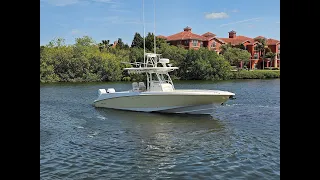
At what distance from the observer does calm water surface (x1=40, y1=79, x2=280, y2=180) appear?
319 inches

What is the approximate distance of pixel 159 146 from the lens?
10664 millimetres

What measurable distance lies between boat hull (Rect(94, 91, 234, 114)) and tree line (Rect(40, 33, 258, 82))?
3029 centimetres

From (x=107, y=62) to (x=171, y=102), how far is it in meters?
35.6

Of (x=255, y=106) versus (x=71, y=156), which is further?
(x=255, y=106)

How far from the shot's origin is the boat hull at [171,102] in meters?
15.9

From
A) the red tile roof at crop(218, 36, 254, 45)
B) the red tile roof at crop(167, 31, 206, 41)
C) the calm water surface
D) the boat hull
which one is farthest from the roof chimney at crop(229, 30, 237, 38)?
the boat hull

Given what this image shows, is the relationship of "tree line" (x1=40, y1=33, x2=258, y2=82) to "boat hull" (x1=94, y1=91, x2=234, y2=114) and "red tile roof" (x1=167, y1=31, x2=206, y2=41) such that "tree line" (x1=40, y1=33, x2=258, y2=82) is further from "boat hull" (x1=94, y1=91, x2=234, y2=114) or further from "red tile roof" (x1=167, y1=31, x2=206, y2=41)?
"boat hull" (x1=94, y1=91, x2=234, y2=114)

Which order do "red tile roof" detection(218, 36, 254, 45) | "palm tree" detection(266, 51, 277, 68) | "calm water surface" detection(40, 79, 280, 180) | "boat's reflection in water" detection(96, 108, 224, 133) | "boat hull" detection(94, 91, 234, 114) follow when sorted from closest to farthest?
"calm water surface" detection(40, 79, 280, 180) → "boat's reflection in water" detection(96, 108, 224, 133) → "boat hull" detection(94, 91, 234, 114) → "palm tree" detection(266, 51, 277, 68) → "red tile roof" detection(218, 36, 254, 45)

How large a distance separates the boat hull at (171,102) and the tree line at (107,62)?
3029cm

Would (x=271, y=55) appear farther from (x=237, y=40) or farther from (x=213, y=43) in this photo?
(x=213, y=43)
